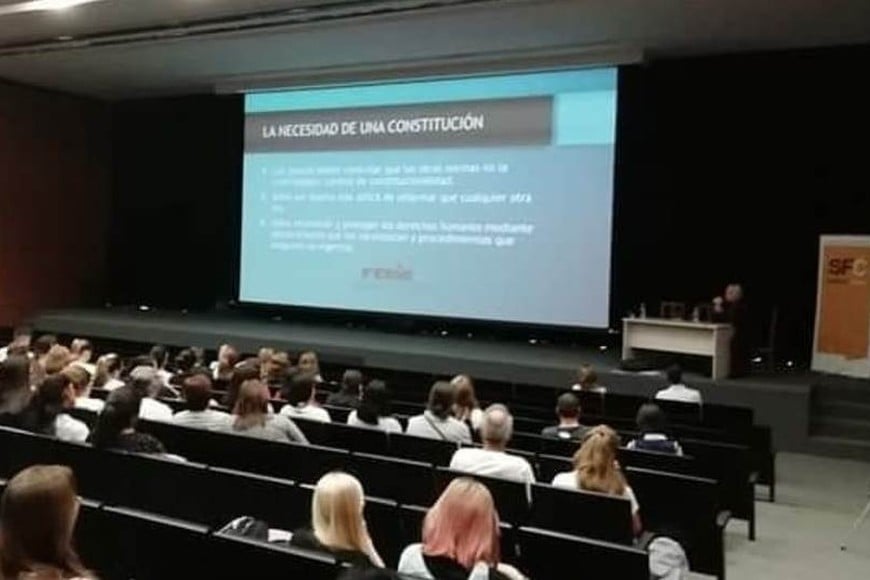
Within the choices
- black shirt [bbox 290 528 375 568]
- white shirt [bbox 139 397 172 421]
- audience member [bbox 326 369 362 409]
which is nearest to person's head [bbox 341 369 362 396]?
audience member [bbox 326 369 362 409]

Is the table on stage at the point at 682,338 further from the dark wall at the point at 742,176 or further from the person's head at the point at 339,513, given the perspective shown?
the person's head at the point at 339,513

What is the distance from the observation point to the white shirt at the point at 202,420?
519cm

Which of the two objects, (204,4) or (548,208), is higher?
(204,4)

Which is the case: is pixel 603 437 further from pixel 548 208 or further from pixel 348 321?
pixel 348 321

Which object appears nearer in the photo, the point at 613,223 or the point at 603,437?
the point at 603,437

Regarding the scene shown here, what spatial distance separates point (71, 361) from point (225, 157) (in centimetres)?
873

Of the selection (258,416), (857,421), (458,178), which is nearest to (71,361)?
(258,416)

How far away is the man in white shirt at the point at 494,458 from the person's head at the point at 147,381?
2.40m

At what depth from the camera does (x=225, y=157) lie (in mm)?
15000

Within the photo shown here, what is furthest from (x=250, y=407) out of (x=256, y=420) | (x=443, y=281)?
(x=443, y=281)

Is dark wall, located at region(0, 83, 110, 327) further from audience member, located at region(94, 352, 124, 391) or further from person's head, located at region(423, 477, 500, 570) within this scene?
person's head, located at region(423, 477, 500, 570)

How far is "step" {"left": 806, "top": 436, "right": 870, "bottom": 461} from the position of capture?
27.1 ft

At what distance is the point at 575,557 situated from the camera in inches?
125

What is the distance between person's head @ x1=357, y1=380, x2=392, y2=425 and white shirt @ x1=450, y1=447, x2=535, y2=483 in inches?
46.2
